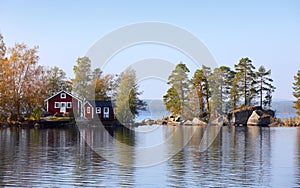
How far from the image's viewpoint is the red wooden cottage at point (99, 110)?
252 ft

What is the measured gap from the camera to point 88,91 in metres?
83.4

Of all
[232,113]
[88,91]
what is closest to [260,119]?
[232,113]

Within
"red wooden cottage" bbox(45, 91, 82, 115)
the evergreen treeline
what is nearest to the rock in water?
the evergreen treeline

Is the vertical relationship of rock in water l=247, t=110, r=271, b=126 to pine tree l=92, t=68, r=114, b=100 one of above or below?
below

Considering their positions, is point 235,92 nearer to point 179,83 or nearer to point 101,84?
point 179,83

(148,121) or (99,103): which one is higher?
(99,103)

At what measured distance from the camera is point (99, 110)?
77.2 meters

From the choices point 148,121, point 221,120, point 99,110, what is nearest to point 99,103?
point 99,110

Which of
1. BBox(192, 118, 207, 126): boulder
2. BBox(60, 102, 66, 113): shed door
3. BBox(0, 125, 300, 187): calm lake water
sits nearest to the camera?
BBox(0, 125, 300, 187): calm lake water

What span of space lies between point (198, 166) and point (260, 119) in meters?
53.3

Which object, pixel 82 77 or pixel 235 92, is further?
pixel 82 77

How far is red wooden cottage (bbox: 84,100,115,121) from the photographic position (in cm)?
7694

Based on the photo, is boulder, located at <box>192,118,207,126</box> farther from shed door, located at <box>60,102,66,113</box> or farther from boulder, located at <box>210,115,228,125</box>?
shed door, located at <box>60,102,66,113</box>

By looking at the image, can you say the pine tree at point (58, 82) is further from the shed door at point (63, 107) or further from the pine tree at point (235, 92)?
the pine tree at point (235, 92)
